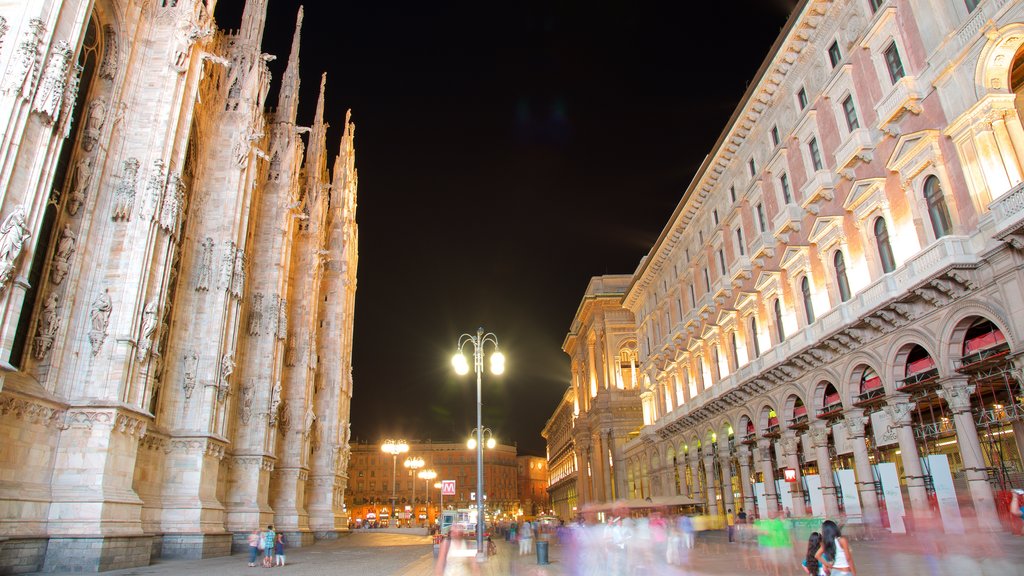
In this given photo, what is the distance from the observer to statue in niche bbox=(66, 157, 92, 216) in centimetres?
1784

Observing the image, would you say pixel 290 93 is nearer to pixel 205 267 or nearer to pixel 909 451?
pixel 205 267

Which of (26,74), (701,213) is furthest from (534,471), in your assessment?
(26,74)

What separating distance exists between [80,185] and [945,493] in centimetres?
2690

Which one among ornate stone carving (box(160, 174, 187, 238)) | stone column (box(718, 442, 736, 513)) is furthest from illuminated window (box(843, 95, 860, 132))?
ornate stone carving (box(160, 174, 187, 238))

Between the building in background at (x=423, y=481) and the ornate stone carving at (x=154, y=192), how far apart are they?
111m

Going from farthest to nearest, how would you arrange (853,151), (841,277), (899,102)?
(841,277), (853,151), (899,102)

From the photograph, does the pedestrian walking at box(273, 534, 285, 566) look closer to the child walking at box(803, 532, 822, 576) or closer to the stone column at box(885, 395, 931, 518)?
the child walking at box(803, 532, 822, 576)

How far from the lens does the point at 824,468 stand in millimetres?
25250

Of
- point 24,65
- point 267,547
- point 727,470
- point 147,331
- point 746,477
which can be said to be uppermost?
point 24,65

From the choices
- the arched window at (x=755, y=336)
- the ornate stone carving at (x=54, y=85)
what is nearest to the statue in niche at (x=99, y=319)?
the ornate stone carving at (x=54, y=85)

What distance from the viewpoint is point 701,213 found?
4094 cm

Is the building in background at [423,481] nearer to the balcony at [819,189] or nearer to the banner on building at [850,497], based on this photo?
the banner on building at [850,497]

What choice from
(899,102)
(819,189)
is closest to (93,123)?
(899,102)

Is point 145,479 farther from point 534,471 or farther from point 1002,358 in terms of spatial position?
point 534,471
